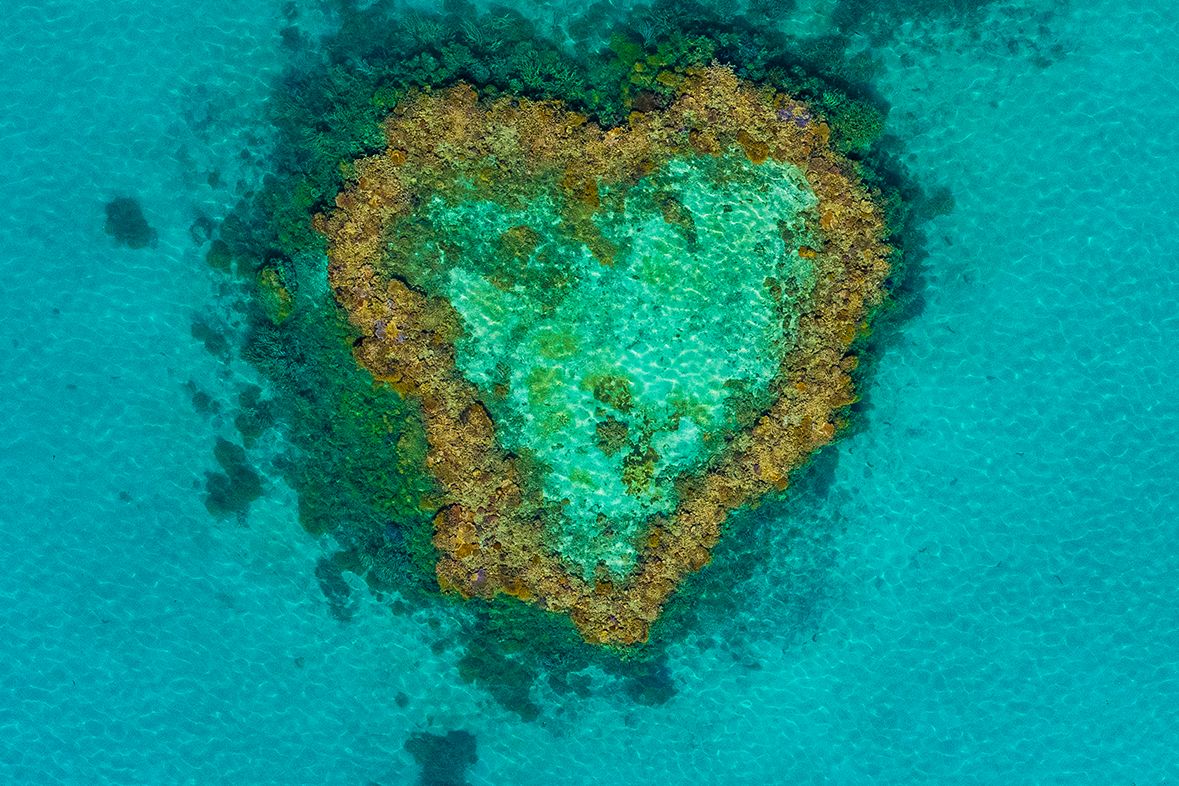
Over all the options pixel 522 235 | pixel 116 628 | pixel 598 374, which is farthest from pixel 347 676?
pixel 522 235

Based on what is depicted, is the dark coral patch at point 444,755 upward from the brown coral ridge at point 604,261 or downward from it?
downward

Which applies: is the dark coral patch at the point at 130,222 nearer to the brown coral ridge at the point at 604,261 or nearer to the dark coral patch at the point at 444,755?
the brown coral ridge at the point at 604,261

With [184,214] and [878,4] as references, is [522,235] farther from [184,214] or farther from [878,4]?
[878,4]

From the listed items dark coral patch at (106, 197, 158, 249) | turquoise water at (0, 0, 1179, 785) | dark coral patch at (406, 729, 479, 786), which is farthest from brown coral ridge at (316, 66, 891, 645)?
dark coral patch at (106, 197, 158, 249)

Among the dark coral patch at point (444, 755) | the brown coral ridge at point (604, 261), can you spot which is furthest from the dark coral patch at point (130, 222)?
the dark coral patch at point (444, 755)

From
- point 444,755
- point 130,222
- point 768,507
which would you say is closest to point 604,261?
point 768,507

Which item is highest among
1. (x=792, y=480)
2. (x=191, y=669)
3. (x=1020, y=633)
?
(x=792, y=480)

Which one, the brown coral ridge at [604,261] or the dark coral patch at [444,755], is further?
the dark coral patch at [444,755]
